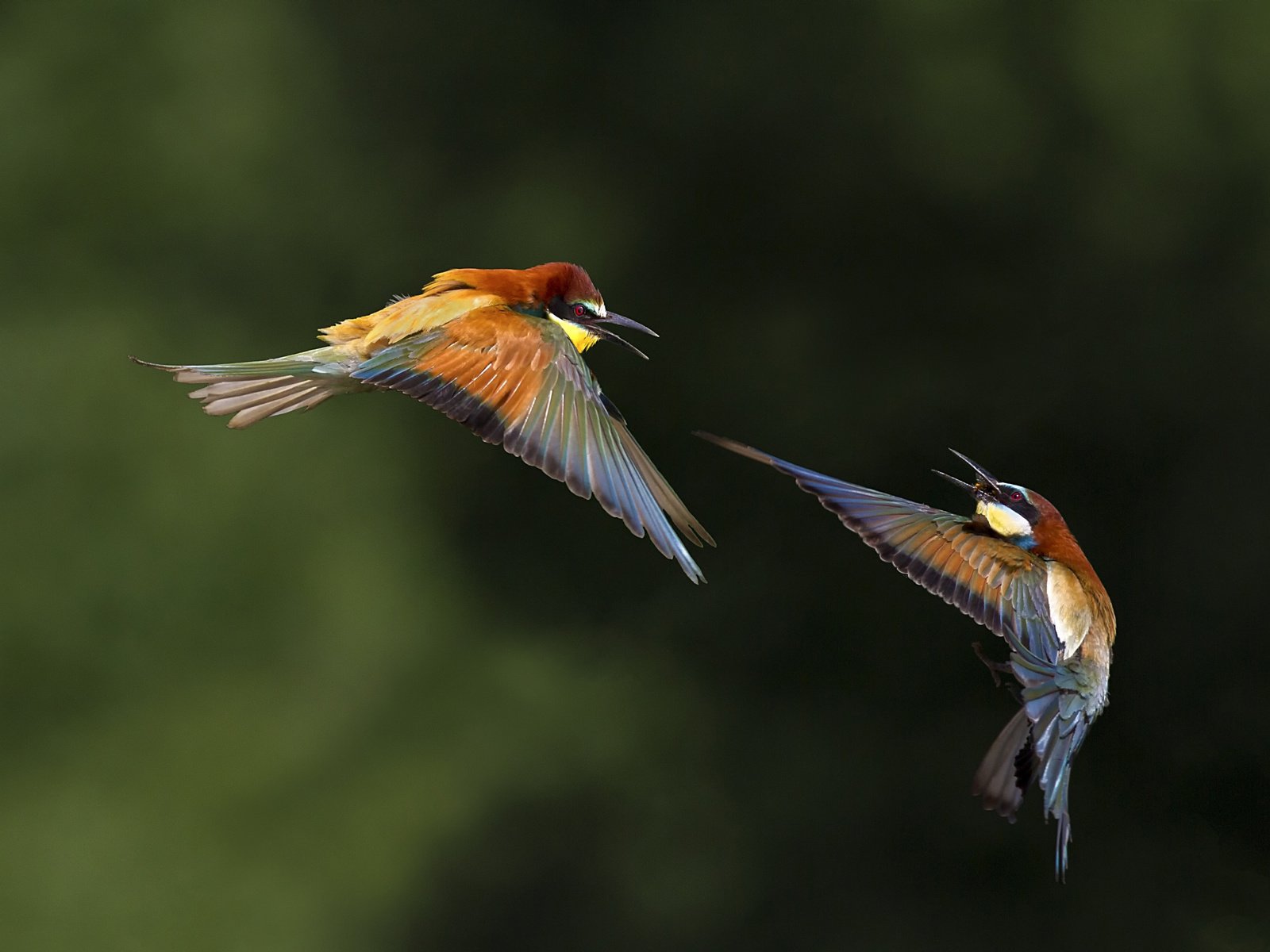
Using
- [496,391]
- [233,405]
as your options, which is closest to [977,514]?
[496,391]

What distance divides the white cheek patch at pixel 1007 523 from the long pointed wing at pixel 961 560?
0.01 m

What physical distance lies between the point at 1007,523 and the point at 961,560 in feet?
0.27

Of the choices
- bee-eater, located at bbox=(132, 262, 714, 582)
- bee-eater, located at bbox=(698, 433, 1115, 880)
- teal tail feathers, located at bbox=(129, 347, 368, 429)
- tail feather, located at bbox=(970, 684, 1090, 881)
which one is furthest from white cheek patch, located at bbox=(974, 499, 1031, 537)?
teal tail feathers, located at bbox=(129, 347, 368, 429)

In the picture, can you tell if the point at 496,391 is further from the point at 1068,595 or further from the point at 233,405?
the point at 1068,595

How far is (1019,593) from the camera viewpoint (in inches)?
59.0

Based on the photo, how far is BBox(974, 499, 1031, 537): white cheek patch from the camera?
1.54 metres

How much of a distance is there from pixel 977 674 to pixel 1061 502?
1.68 feet

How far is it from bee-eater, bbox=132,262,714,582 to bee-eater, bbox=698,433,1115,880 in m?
0.21

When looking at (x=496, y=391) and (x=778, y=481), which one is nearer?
(x=496, y=391)

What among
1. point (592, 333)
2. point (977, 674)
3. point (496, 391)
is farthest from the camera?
point (977, 674)

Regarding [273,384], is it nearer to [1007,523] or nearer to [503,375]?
[503,375]

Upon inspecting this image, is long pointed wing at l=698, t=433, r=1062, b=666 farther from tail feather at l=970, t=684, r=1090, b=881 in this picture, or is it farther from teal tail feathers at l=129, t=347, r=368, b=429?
teal tail feathers at l=129, t=347, r=368, b=429

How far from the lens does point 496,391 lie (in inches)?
50.2

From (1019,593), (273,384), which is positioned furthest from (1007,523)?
(273,384)
